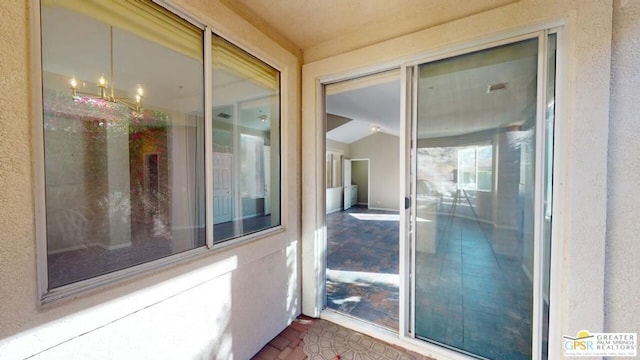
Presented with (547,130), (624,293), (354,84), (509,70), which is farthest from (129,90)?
(624,293)

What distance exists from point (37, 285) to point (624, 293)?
2.72m

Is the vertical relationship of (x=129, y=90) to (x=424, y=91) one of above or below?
below

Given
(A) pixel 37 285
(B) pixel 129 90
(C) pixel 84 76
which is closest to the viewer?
(A) pixel 37 285

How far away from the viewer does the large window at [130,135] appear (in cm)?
100

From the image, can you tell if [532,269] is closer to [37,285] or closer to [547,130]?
[547,130]

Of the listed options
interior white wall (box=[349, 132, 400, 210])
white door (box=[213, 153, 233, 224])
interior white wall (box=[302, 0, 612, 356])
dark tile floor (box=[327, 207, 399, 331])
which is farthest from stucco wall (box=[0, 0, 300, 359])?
interior white wall (box=[349, 132, 400, 210])

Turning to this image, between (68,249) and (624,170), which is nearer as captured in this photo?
(68,249)

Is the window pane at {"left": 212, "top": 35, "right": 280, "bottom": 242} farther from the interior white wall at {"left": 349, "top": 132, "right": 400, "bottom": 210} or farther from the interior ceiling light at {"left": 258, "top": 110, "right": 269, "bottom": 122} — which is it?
the interior white wall at {"left": 349, "top": 132, "right": 400, "bottom": 210}

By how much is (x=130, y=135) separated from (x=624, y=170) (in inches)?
102

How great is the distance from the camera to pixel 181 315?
132 centimetres

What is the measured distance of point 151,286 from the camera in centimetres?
116

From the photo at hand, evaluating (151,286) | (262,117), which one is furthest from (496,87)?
(151,286)

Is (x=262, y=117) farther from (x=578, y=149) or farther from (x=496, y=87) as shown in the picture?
(x=578, y=149)

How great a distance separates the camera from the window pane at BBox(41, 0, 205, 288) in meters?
0.99
